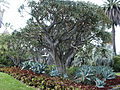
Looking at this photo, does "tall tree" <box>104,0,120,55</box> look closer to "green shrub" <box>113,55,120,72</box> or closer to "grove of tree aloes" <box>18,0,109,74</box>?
"green shrub" <box>113,55,120,72</box>

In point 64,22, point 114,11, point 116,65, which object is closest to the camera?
point 64,22

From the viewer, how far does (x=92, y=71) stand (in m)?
7.69

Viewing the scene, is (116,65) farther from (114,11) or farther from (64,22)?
(114,11)

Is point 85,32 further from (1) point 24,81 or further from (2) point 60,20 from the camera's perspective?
(1) point 24,81

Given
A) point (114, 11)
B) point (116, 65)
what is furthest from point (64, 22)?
point (114, 11)

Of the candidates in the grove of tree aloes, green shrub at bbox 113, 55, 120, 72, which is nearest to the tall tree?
green shrub at bbox 113, 55, 120, 72

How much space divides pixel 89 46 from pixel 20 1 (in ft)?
15.1

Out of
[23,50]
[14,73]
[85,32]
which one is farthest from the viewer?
[23,50]

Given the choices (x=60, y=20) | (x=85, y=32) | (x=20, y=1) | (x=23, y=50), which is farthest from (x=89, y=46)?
(x=23, y=50)

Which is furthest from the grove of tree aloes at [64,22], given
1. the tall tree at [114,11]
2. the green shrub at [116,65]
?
the tall tree at [114,11]

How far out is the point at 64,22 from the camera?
7.83m

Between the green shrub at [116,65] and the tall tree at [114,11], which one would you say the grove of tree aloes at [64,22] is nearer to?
the green shrub at [116,65]

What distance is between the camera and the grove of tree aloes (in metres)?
6.87

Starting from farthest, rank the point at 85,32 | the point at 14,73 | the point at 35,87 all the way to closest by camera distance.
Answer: the point at 85,32
the point at 14,73
the point at 35,87
